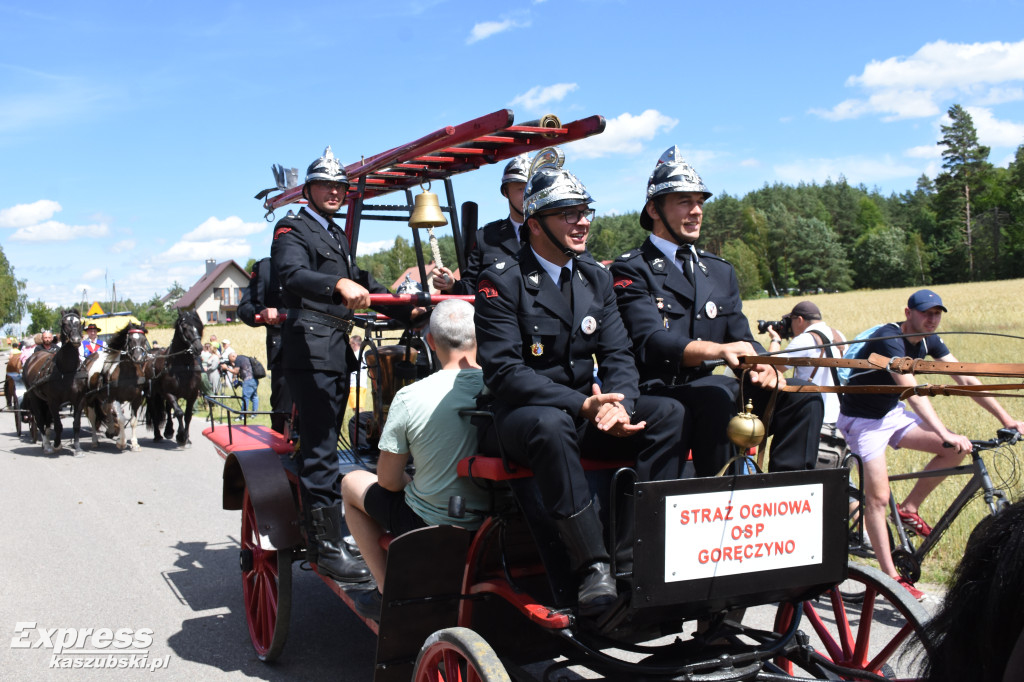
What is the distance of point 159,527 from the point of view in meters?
8.29

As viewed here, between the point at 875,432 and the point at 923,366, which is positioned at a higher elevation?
the point at 923,366

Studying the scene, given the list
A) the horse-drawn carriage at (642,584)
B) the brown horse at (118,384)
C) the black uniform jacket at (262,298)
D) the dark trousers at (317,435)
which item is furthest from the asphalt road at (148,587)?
the brown horse at (118,384)

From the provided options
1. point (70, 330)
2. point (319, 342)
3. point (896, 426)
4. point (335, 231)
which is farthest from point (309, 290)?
point (70, 330)

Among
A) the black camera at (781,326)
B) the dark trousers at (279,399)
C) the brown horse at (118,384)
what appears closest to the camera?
the dark trousers at (279,399)

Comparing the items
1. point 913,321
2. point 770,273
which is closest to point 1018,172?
point 770,273

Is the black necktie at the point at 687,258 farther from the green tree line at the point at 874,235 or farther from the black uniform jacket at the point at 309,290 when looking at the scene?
the green tree line at the point at 874,235

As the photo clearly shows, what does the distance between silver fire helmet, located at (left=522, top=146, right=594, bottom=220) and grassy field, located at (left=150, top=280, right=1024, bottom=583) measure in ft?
6.25

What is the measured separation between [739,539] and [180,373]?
43.1 ft

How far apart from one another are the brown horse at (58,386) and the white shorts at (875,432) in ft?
40.4

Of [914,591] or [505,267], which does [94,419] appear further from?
[914,591]

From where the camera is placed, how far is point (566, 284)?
11.8ft

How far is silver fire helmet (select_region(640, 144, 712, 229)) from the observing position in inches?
148

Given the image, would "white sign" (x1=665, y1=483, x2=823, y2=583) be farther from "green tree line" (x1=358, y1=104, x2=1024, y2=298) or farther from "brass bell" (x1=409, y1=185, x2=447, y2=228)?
"green tree line" (x1=358, y1=104, x2=1024, y2=298)

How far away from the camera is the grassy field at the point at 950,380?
6.29 metres
